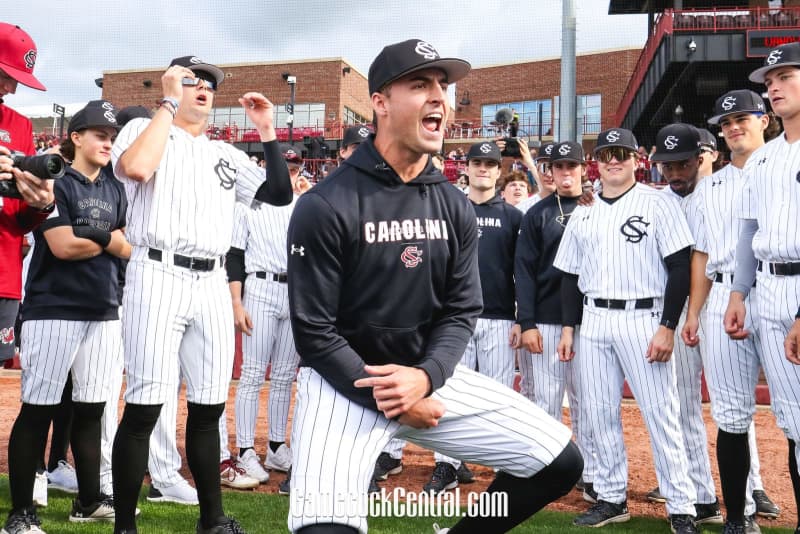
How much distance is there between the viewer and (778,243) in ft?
11.3

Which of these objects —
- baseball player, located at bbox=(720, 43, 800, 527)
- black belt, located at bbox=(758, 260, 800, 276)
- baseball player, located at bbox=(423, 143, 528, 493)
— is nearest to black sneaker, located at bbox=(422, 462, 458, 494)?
baseball player, located at bbox=(423, 143, 528, 493)

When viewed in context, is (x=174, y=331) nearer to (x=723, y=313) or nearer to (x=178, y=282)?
(x=178, y=282)

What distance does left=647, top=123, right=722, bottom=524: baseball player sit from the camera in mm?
4344

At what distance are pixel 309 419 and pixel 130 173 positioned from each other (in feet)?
4.84

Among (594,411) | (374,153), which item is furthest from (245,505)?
(374,153)

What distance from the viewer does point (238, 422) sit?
17.2 ft

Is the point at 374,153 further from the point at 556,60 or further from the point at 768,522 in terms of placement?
the point at 556,60

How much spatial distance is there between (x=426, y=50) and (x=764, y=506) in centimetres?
370

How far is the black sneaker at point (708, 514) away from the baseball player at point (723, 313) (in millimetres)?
212

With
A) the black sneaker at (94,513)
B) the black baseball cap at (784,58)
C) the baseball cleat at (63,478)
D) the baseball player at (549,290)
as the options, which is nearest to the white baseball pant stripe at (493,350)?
the baseball player at (549,290)

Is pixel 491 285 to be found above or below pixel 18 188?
below

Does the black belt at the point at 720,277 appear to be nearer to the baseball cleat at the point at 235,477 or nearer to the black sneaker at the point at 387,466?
the black sneaker at the point at 387,466

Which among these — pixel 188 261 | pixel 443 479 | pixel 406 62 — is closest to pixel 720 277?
pixel 443 479

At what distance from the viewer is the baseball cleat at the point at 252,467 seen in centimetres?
500
